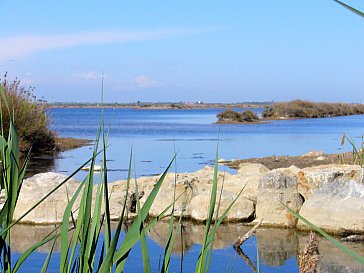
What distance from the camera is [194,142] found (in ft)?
81.4

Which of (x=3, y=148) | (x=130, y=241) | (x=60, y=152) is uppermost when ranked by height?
(x=3, y=148)

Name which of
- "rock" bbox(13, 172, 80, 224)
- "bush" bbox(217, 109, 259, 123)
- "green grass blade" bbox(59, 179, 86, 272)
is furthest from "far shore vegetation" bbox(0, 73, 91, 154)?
"bush" bbox(217, 109, 259, 123)

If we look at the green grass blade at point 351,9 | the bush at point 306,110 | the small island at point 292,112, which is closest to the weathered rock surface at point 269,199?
the green grass blade at point 351,9

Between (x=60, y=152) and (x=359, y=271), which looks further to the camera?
(x=60, y=152)

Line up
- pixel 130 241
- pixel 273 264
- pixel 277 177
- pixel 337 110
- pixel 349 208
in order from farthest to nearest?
pixel 337 110 < pixel 277 177 < pixel 349 208 < pixel 273 264 < pixel 130 241

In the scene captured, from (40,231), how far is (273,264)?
2.94 metres

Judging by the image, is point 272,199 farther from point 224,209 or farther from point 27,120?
point 27,120

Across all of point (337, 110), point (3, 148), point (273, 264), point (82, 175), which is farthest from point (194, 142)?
point (337, 110)

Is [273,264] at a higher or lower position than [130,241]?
lower

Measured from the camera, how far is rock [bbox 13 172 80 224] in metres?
8.67

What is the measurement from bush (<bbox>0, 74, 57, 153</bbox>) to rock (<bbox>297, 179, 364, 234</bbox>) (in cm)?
986

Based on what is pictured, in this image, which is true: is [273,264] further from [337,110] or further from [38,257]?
[337,110]

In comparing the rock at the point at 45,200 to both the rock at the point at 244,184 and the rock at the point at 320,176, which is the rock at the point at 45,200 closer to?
the rock at the point at 244,184

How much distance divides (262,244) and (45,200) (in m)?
2.96
